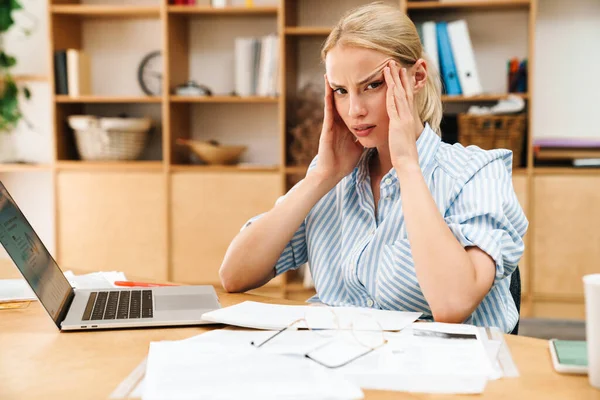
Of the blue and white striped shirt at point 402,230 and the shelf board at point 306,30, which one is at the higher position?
the shelf board at point 306,30

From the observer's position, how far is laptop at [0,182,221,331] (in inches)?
46.5

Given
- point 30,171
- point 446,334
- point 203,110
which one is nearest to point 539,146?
point 203,110

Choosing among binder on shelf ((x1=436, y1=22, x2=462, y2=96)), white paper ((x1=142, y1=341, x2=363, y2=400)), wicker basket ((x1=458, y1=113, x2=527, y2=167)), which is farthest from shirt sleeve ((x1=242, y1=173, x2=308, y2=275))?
binder on shelf ((x1=436, y1=22, x2=462, y2=96))

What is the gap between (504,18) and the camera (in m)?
3.47

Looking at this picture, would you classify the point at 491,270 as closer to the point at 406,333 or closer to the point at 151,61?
the point at 406,333

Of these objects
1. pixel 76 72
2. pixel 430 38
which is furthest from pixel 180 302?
pixel 76 72

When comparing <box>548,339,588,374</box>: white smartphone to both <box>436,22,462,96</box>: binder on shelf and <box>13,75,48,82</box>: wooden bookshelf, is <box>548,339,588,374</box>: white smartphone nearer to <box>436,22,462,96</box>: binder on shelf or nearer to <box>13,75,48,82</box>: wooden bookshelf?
<box>436,22,462,96</box>: binder on shelf

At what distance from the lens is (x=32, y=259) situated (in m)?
1.24

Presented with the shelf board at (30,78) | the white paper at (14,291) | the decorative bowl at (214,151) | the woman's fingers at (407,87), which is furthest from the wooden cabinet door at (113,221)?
the woman's fingers at (407,87)

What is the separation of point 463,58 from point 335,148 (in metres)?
1.75

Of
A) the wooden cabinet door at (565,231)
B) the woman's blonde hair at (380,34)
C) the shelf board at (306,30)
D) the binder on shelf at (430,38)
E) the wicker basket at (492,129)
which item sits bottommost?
the wooden cabinet door at (565,231)

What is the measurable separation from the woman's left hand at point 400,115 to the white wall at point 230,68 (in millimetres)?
1830

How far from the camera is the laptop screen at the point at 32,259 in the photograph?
1165 mm

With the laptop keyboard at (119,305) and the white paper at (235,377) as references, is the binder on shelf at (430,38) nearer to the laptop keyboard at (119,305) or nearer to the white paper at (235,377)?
the laptop keyboard at (119,305)
